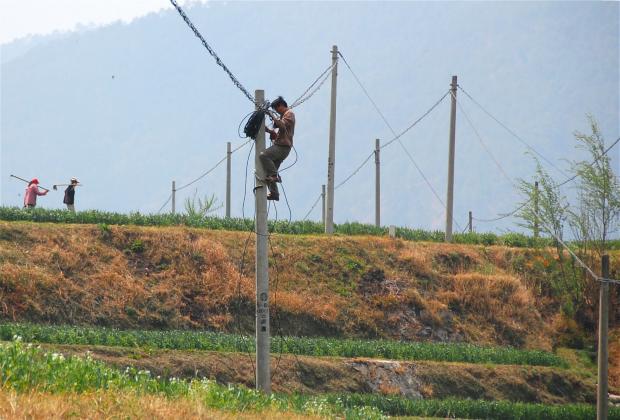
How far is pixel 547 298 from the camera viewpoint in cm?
4638

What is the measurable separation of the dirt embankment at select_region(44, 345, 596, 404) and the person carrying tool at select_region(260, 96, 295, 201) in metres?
7.20

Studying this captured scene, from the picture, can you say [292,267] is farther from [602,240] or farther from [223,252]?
[602,240]

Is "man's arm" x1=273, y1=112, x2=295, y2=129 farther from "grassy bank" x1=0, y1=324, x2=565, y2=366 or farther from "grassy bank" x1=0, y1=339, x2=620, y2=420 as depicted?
"grassy bank" x1=0, y1=324, x2=565, y2=366

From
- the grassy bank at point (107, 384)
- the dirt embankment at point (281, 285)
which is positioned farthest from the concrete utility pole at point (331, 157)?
the grassy bank at point (107, 384)

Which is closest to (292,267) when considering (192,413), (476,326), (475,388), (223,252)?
(223,252)

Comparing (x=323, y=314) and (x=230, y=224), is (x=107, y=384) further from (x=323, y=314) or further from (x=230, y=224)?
(x=230, y=224)

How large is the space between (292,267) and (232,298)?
155 inches

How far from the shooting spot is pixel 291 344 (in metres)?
33.8

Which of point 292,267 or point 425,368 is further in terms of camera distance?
point 292,267

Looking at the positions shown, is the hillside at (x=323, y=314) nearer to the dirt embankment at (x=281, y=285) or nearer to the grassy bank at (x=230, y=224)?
the dirt embankment at (x=281, y=285)

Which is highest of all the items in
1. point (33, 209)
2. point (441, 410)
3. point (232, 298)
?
point (33, 209)

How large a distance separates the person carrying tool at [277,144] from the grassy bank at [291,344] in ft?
29.7

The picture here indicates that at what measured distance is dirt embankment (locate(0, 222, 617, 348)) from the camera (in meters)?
35.5

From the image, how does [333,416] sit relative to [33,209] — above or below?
below
